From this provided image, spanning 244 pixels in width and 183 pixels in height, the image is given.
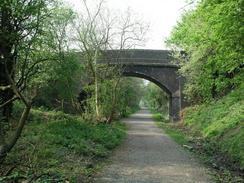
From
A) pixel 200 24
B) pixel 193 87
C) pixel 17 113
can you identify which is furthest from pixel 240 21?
pixel 193 87

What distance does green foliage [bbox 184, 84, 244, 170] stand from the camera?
15.2m

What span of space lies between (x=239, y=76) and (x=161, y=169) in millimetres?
4599

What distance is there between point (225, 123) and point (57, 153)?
1004 centimetres

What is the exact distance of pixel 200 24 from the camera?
18391mm

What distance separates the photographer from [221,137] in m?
18.5

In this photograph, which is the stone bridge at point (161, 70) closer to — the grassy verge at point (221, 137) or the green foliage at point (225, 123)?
the green foliage at point (225, 123)

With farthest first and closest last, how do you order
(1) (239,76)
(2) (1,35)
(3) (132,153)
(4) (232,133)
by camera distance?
(4) (232,133) < (3) (132,153) < (1) (239,76) < (2) (1,35)

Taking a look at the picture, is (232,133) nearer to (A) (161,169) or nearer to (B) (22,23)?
(A) (161,169)

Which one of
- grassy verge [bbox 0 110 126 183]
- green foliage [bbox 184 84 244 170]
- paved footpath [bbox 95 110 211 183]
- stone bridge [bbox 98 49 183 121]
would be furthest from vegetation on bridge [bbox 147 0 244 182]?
stone bridge [bbox 98 49 183 121]

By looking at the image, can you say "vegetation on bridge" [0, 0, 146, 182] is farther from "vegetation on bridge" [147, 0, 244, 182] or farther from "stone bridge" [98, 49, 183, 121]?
"stone bridge" [98, 49, 183, 121]

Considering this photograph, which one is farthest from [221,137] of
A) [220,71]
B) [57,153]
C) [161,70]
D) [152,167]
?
[161,70]

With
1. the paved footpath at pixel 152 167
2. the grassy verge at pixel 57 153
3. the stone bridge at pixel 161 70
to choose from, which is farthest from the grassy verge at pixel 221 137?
the stone bridge at pixel 161 70

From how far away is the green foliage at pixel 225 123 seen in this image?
15180 mm

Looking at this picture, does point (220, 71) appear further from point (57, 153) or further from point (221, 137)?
point (57, 153)
